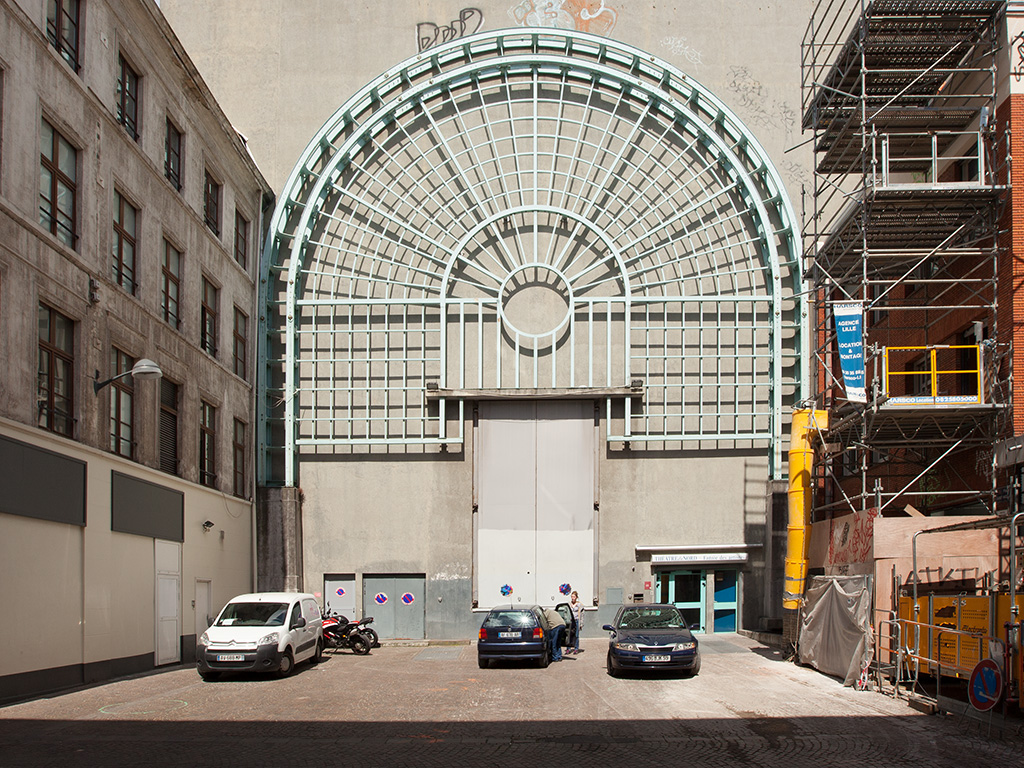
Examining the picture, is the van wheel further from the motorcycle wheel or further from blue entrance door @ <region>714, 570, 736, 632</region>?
blue entrance door @ <region>714, 570, 736, 632</region>

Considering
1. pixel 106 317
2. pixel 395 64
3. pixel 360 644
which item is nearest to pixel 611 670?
pixel 360 644

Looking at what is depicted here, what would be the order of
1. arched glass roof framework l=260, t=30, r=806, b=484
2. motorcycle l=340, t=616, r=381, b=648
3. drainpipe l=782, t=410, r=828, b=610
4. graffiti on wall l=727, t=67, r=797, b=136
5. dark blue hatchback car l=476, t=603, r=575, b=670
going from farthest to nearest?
graffiti on wall l=727, t=67, r=797, b=136 → arched glass roof framework l=260, t=30, r=806, b=484 → motorcycle l=340, t=616, r=381, b=648 → drainpipe l=782, t=410, r=828, b=610 → dark blue hatchback car l=476, t=603, r=575, b=670

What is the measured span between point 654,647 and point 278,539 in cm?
1530

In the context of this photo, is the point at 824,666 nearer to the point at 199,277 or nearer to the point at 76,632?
the point at 76,632

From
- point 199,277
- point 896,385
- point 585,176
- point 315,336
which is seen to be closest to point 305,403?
point 315,336

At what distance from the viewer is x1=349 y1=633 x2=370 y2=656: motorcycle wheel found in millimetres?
26344

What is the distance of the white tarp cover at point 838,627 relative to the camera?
18.1 m

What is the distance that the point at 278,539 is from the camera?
3153 cm

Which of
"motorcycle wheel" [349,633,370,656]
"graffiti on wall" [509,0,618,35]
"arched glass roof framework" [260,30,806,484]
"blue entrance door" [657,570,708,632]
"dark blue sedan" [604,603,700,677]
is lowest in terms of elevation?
"motorcycle wheel" [349,633,370,656]

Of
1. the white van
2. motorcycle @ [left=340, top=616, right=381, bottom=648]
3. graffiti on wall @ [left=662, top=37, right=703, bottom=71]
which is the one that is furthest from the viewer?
graffiti on wall @ [left=662, top=37, right=703, bottom=71]

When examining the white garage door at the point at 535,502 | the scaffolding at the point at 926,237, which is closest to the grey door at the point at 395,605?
the white garage door at the point at 535,502

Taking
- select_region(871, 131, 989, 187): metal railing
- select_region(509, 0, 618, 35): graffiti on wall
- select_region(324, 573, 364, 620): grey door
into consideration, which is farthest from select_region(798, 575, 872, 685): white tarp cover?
select_region(509, 0, 618, 35): graffiti on wall

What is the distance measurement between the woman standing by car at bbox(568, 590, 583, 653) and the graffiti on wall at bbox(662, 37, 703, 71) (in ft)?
56.1

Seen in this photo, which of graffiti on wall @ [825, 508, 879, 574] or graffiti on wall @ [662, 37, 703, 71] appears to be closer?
graffiti on wall @ [825, 508, 879, 574]
